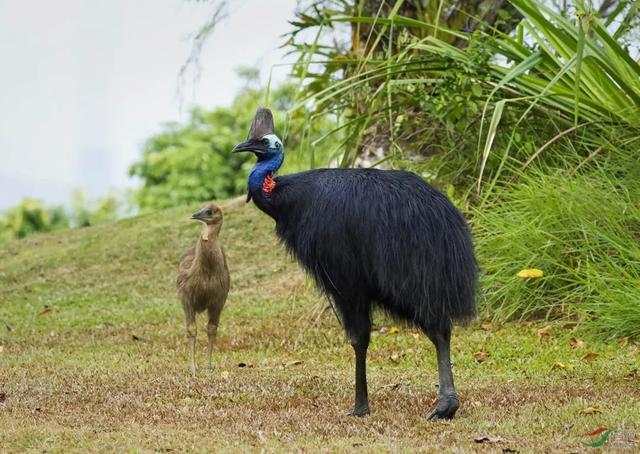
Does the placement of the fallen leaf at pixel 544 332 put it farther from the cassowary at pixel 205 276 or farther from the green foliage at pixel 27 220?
the green foliage at pixel 27 220

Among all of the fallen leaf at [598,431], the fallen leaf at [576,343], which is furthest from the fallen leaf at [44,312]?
the fallen leaf at [598,431]

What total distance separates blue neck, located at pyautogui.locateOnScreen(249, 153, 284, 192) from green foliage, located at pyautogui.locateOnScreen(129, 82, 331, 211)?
2036 cm

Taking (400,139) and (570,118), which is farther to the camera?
(400,139)

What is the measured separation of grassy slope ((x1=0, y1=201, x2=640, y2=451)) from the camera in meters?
5.73

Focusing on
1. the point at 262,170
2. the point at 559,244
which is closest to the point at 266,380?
the point at 262,170

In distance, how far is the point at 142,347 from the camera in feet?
33.7

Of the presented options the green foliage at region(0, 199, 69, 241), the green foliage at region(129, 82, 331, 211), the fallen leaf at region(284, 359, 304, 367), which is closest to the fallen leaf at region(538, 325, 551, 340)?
the fallen leaf at region(284, 359, 304, 367)

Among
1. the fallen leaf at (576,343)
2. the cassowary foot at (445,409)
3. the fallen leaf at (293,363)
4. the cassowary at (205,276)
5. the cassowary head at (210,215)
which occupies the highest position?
the cassowary head at (210,215)

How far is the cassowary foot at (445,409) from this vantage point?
6168mm

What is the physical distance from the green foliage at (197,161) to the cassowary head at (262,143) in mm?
20296

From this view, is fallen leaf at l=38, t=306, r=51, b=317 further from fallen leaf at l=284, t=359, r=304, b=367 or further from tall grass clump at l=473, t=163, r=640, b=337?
tall grass clump at l=473, t=163, r=640, b=337

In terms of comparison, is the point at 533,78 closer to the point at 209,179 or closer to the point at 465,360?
the point at 465,360

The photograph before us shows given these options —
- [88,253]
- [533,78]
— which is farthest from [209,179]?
[533,78]

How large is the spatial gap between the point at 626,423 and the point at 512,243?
415 centimetres
